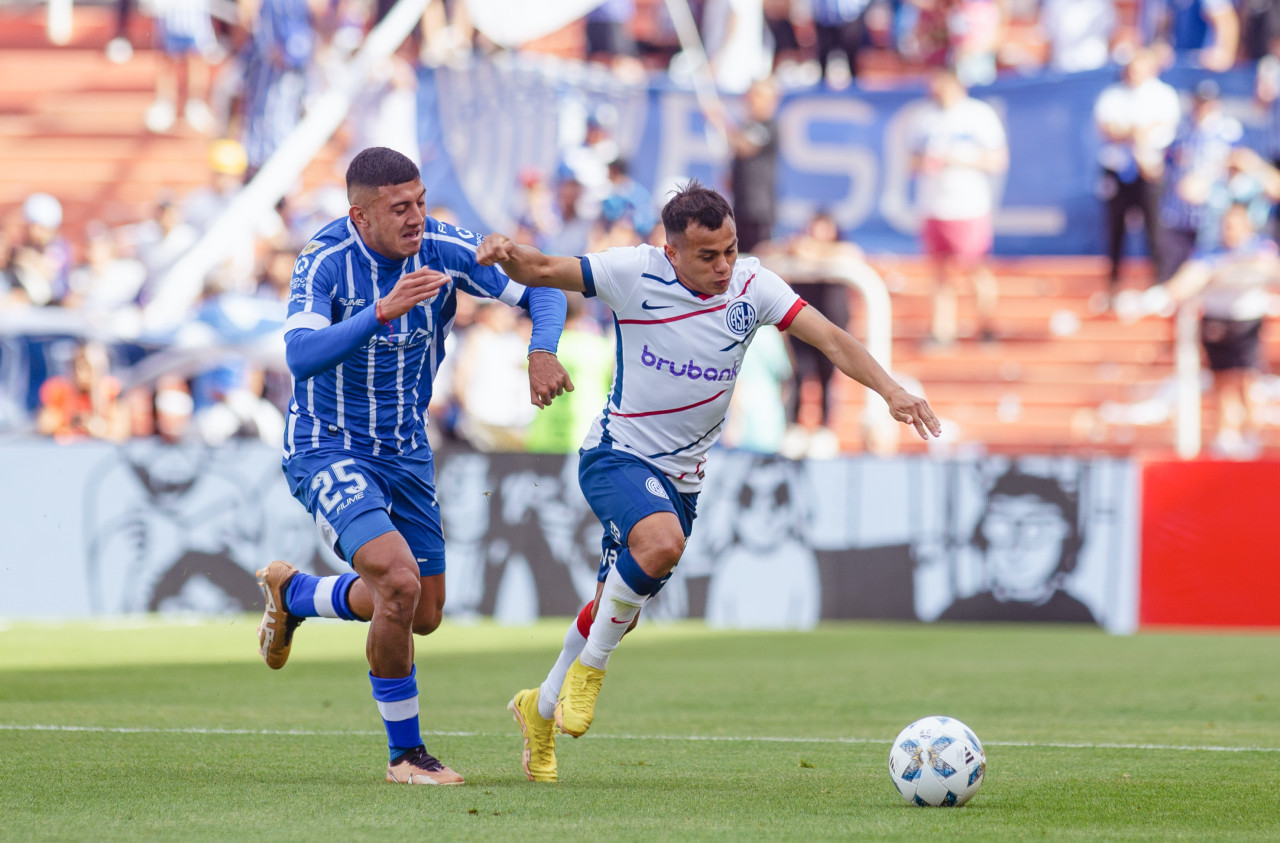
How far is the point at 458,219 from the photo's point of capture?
18.3 meters

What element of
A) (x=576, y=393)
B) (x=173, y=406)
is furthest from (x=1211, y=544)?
(x=173, y=406)

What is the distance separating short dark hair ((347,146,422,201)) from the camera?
611 centimetres

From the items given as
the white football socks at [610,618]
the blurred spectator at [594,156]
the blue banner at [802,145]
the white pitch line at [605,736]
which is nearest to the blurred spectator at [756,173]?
the blue banner at [802,145]

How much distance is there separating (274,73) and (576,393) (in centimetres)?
690

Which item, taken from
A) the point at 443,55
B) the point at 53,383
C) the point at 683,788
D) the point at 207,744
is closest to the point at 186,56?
the point at 443,55

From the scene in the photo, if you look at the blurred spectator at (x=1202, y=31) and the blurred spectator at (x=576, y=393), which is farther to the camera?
the blurred spectator at (x=1202, y=31)

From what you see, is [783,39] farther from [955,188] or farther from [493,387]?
[493,387]

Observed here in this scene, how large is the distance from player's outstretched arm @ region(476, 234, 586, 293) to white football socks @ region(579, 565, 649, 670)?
3.57 feet

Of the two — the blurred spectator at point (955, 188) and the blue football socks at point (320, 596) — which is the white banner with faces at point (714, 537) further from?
the blue football socks at point (320, 596)

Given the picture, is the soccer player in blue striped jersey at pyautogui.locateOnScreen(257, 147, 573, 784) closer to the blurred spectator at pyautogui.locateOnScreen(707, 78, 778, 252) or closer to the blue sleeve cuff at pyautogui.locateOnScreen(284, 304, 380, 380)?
the blue sleeve cuff at pyautogui.locateOnScreen(284, 304, 380, 380)

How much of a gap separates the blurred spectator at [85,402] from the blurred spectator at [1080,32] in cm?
1063

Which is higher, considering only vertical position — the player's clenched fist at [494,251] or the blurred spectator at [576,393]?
the player's clenched fist at [494,251]

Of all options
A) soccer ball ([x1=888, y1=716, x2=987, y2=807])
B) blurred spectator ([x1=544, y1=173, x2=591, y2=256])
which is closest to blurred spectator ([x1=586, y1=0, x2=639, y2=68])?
blurred spectator ([x1=544, y1=173, x2=591, y2=256])

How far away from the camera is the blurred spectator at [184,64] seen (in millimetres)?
20859
